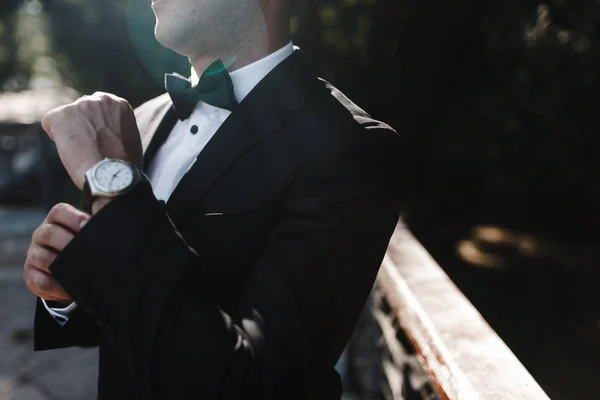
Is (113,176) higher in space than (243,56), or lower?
lower

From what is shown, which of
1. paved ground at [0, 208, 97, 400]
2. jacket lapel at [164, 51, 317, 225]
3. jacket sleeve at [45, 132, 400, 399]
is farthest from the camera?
paved ground at [0, 208, 97, 400]

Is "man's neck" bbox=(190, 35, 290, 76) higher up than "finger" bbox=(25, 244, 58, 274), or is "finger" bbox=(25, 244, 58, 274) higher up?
"man's neck" bbox=(190, 35, 290, 76)

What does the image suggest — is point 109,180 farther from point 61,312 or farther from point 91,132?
point 61,312

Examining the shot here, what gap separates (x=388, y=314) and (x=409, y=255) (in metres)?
0.49

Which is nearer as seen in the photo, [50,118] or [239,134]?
[50,118]

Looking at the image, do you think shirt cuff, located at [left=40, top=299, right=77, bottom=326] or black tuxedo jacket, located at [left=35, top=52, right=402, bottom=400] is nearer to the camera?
black tuxedo jacket, located at [left=35, top=52, right=402, bottom=400]

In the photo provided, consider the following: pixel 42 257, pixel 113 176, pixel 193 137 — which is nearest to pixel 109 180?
pixel 113 176

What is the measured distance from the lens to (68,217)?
1101 mm

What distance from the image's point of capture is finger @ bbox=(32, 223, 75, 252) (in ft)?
3.57

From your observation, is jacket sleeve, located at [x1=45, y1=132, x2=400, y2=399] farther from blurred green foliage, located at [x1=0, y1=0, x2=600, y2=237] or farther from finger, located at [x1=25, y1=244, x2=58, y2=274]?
blurred green foliage, located at [x1=0, y1=0, x2=600, y2=237]

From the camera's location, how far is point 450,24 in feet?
23.4

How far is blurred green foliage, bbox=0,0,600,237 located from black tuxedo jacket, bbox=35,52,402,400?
386cm

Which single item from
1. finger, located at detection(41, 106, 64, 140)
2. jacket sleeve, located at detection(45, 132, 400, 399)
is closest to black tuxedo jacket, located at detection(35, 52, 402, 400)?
jacket sleeve, located at detection(45, 132, 400, 399)

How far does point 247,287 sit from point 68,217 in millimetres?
394
